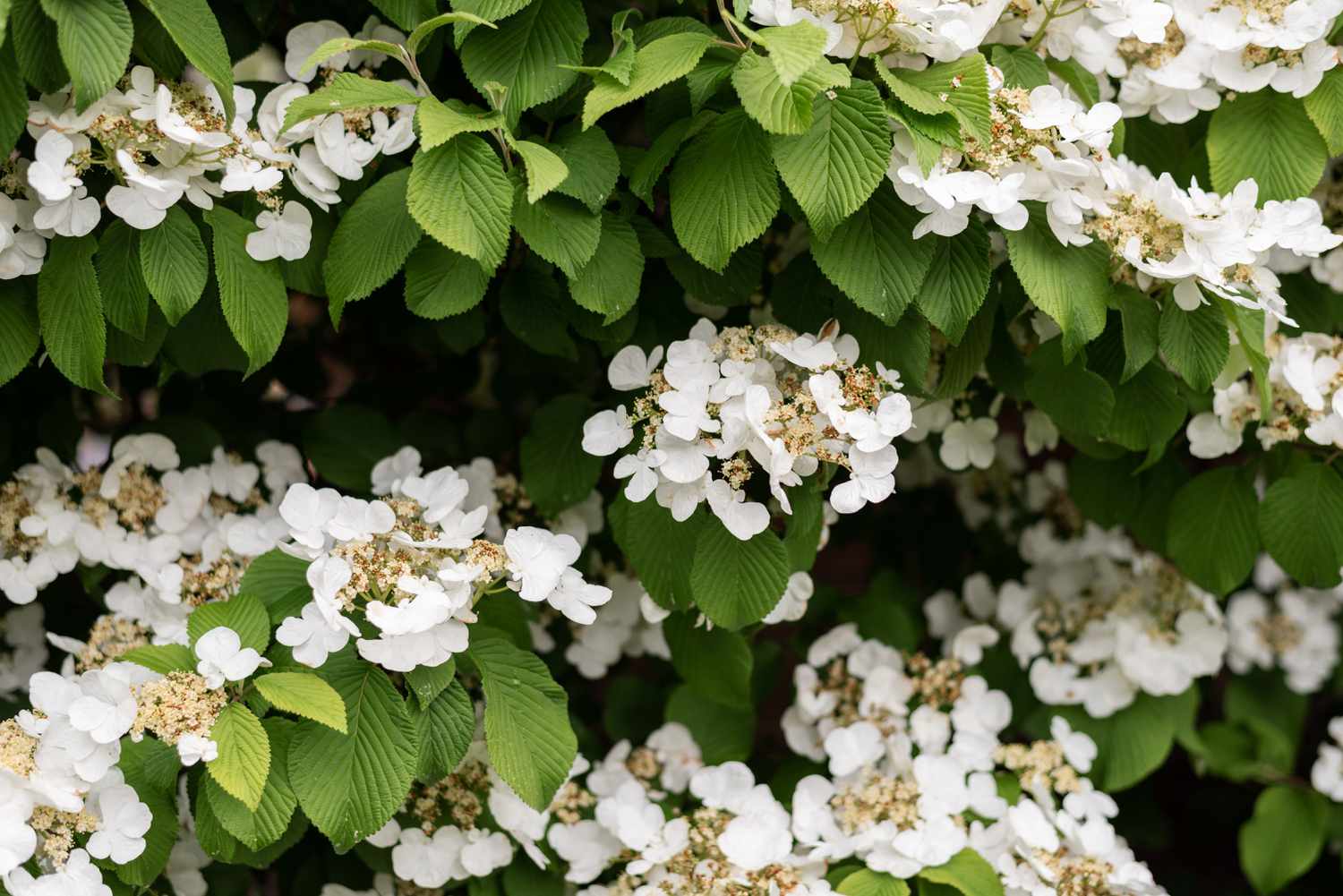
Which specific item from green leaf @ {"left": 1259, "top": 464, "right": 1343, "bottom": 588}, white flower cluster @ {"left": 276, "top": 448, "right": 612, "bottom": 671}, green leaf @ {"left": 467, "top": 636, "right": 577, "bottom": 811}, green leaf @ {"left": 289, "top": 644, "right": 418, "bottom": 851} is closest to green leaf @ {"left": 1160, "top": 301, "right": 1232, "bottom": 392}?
green leaf @ {"left": 1259, "top": 464, "right": 1343, "bottom": 588}

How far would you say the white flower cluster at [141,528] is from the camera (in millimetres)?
1687

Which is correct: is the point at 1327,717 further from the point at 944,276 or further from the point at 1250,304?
the point at 944,276

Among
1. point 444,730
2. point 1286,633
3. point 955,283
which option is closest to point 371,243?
point 444,730

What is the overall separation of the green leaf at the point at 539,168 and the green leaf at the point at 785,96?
0.21m

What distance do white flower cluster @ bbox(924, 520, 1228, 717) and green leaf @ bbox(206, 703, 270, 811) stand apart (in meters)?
1.24

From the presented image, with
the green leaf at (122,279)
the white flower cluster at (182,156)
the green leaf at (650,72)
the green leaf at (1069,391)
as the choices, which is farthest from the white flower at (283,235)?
the green leaf at (1069,391)

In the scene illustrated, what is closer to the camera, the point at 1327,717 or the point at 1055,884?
the point at 1055,884

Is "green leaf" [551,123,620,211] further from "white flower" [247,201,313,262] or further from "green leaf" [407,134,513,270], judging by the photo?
"white flower" [247,201,313,262]

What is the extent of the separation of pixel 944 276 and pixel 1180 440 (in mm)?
846

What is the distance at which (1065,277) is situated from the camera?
1.48 meters

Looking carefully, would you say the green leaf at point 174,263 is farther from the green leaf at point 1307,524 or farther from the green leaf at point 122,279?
the green leaf at point 1307,524

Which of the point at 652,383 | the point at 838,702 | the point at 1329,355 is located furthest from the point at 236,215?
the point at 1329,355

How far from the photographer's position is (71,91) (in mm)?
1388

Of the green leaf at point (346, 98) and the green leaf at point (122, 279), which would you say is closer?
the green leaf at point (346, 98)
